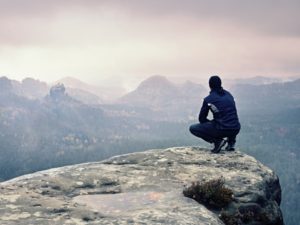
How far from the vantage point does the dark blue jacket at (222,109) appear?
22.1 meters

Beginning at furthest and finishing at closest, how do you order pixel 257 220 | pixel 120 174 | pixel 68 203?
pixel 120 174 → pixel 257 220 → pixel 68 203

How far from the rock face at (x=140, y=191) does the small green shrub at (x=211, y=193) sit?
0.35 m

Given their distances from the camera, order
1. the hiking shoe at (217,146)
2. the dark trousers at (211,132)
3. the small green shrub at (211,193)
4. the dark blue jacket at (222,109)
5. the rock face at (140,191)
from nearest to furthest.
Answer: the rock face at (140,191) < the small green shrub at (211,193) < the dark blue jacket at (222,109) < the dark trousers at (211,132) < the hiking shoe at (217,146)

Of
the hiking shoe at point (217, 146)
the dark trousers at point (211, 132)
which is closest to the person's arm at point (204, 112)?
the dark trousers at point (211, 132)

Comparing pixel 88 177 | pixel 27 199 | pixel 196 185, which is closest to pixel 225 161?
pixel 196 185

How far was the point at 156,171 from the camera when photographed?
63.4ft

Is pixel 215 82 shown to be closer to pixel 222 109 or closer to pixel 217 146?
pixel 222 109

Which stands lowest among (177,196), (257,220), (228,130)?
(257,220)

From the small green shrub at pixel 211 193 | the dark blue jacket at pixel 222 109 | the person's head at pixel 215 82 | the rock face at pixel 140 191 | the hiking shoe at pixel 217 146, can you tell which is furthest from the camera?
the hiking shoe at pixel 217 146

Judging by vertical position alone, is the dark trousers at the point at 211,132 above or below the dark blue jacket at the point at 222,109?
below

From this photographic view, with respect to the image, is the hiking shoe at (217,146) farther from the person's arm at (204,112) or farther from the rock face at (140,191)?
the person's arm at (204,112)

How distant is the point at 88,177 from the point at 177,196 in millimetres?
4219

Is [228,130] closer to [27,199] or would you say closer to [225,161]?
[225,161]

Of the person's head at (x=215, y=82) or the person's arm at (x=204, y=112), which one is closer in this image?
the person's arm at (x=204, y=112)
